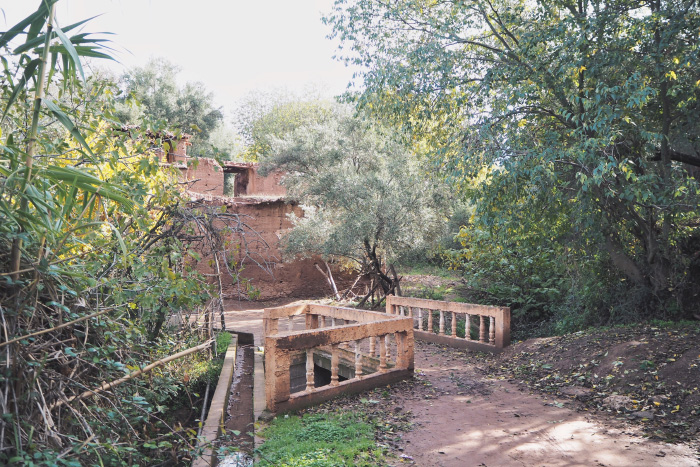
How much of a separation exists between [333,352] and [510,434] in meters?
2.25

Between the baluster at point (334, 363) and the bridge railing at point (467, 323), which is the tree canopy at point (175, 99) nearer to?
the bridge railing at point (467, 323)

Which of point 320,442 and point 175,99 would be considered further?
point 175,99

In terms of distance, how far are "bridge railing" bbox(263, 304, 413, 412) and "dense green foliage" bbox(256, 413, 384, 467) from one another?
14.2 inches

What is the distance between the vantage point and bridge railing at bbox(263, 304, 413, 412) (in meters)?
5.59

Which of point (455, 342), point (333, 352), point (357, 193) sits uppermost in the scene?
point (357, 193)

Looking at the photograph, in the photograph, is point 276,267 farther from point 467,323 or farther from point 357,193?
point 467,323

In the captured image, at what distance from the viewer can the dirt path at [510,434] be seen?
4.38 metres

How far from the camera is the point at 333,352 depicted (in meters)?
6.09

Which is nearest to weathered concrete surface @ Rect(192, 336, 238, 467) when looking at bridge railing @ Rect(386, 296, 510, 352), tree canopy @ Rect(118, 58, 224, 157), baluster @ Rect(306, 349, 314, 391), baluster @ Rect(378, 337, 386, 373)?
baluster @ Rect(306, 349, 314, 391)

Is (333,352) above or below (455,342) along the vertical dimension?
above

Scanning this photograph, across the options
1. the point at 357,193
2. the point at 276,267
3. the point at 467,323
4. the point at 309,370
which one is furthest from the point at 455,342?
the point at 276,267

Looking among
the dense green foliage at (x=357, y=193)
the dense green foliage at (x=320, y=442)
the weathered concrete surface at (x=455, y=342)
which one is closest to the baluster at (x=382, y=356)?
the dense green foliage at (x=320, y=442)

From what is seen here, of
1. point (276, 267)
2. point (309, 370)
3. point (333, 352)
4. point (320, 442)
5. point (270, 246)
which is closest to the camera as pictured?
point (320, 442)

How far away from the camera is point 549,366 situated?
7.56 metres
